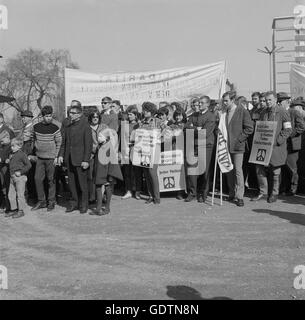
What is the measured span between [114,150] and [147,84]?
12.1ft

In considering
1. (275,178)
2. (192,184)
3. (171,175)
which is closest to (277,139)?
(275,178)

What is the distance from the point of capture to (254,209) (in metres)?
8.16

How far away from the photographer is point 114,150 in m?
8.41

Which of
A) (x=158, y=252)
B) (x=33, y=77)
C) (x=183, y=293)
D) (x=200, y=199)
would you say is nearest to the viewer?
(x=183, y=293)

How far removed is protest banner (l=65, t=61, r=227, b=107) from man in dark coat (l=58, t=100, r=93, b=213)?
3268mm

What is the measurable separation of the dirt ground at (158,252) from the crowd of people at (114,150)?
0.47 meters

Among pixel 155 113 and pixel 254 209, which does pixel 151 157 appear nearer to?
pixel 155 113

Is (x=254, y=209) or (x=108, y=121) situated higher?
(x=108, y=121)

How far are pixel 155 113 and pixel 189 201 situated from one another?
1.82 meters

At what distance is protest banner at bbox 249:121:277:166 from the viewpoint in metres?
8.69

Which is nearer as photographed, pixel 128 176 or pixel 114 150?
pixel 114 150

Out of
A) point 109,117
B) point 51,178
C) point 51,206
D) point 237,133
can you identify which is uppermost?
point 109,117

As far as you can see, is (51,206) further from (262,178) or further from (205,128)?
(262,178)

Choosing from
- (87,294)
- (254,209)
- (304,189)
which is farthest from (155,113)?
(87,294)
